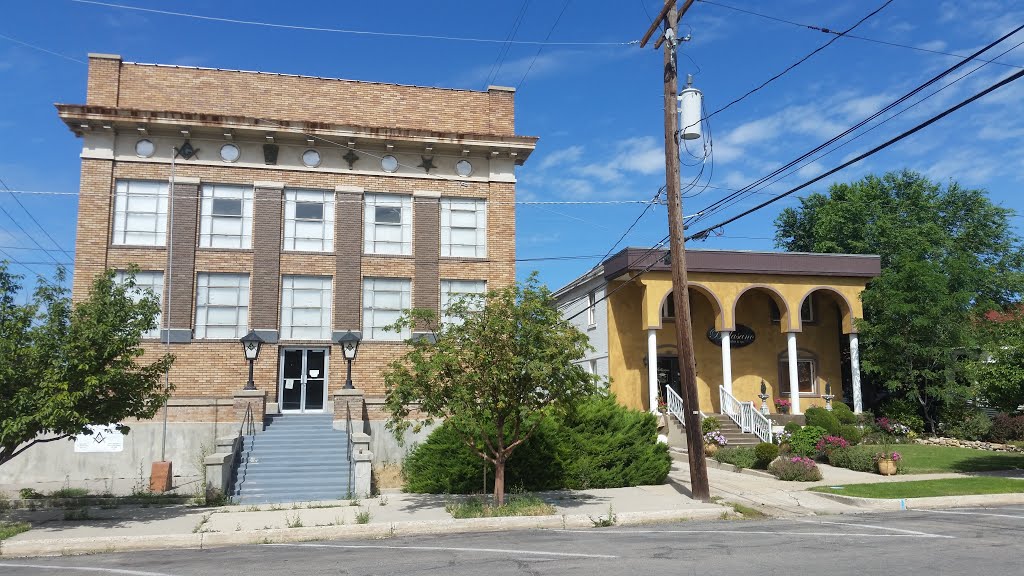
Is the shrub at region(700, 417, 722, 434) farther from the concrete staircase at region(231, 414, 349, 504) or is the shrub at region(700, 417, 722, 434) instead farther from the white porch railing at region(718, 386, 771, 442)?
the concrete staircase at region(231, 414, 349, 504)

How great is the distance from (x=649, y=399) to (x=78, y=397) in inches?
819

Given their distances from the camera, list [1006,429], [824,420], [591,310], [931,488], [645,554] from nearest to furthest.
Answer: [645,554]
[931,488]
[824,420]
[1006,429]
[591,310]

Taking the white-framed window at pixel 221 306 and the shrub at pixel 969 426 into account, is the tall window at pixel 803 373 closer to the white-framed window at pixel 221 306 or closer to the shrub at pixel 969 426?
the shrub at pixel 969 426

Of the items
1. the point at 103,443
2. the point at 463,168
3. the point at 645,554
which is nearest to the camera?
the point at 645,554

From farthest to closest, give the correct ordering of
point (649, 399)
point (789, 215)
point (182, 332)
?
point (789, 215)
point (649, 399)
point (182, 332)

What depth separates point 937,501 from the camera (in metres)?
15.9

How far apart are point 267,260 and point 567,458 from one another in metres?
12.0

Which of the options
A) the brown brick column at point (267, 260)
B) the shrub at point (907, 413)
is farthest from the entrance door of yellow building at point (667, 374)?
the brown brick column at point (267, 260)

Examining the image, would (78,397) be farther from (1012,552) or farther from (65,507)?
(1012,552)

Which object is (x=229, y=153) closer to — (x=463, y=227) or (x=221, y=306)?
(x=221, y=306)

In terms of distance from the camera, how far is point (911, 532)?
1230 centimetres

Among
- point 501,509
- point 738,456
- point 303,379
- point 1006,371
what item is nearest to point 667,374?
point 738,456

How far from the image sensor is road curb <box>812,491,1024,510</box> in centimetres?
1574

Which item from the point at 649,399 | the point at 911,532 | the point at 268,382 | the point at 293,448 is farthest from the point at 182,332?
the point at 911,532
